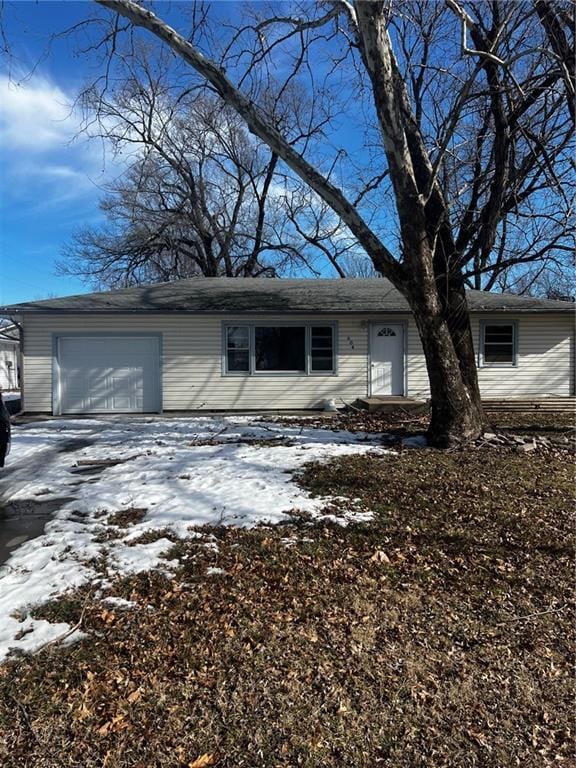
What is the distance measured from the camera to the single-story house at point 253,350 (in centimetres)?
1289

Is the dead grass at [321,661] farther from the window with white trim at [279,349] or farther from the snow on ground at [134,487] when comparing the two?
the window with white trim at [279,349]

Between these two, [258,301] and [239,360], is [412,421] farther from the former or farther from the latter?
[258,301]

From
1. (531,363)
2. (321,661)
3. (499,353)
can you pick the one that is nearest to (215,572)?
(321,661)

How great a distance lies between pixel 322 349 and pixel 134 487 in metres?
8.37

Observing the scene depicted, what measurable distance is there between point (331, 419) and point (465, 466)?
5.03m

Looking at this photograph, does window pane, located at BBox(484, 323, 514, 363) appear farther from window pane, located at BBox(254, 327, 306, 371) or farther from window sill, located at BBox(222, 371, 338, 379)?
window pane, located at BBox(254, 327, 306, 371)

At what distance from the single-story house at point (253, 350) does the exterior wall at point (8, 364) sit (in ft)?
78.5

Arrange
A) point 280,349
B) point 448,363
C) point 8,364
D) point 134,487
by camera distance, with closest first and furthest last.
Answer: point 134,487 → point 448,363 → point 280,349 → point 8,364

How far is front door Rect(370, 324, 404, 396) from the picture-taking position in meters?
13.8

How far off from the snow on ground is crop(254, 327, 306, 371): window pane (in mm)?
2761

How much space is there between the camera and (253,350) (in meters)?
13.5

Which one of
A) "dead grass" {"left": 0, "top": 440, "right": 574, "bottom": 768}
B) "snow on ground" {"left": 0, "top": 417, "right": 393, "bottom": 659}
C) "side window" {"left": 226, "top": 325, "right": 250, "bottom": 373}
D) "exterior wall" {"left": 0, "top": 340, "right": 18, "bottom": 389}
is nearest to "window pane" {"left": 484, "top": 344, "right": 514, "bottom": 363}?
"snow on ground" {"left": 0, "top": 417, "right": 393, "bottom": 659}

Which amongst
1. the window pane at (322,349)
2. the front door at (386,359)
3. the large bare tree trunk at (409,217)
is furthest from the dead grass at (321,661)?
the front door at (386,359)

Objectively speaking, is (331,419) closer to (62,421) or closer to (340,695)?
(62,421)
